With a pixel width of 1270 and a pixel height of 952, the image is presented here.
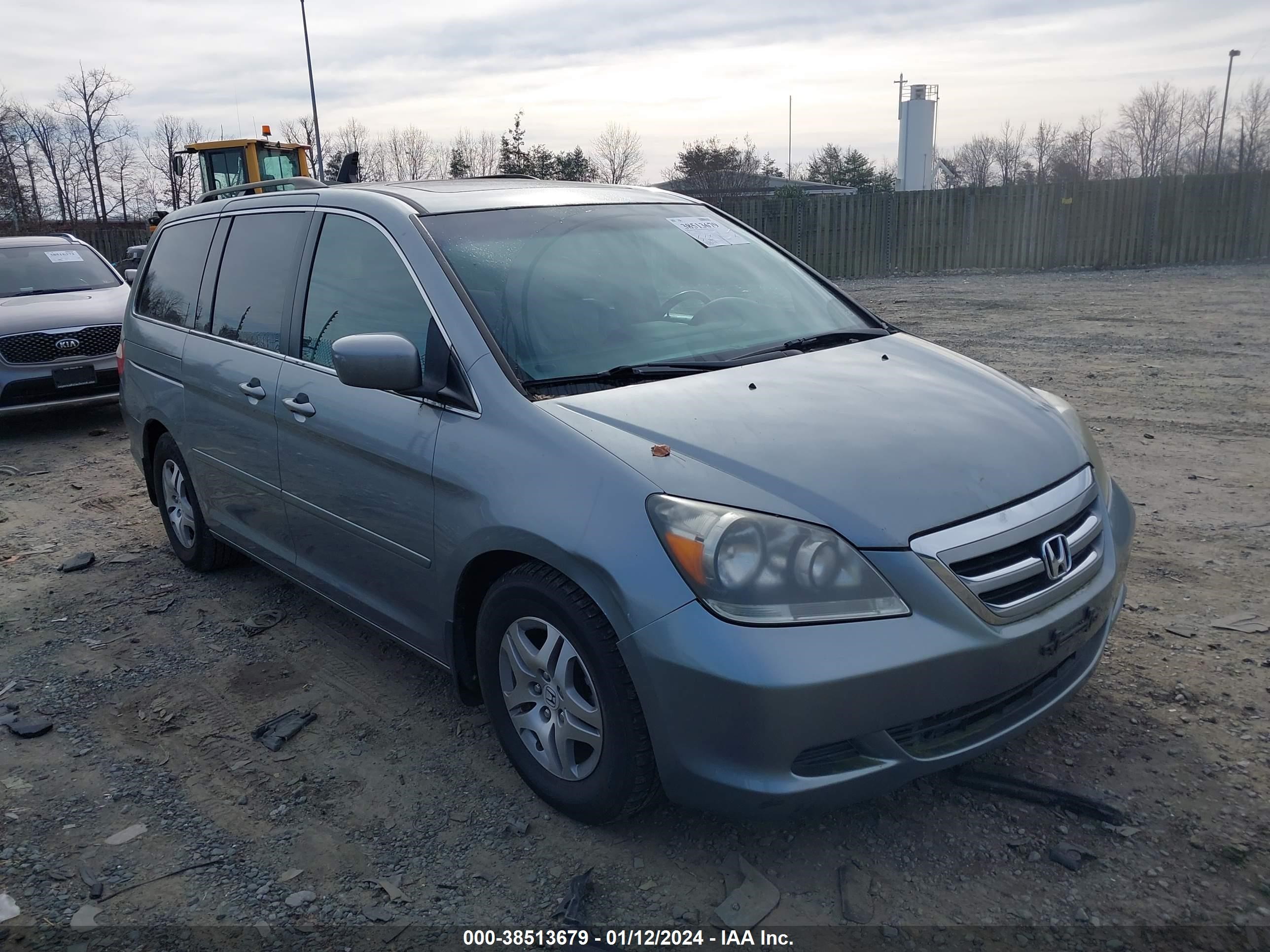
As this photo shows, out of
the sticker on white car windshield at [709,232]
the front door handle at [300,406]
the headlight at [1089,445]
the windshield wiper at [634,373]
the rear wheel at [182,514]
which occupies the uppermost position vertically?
the sticker on white car windshield at [709,232]

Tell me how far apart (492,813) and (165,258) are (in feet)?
12.5

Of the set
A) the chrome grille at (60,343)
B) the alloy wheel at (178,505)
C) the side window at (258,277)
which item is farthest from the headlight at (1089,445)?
the chrome grille at (60,343)

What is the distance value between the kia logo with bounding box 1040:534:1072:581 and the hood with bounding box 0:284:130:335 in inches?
313

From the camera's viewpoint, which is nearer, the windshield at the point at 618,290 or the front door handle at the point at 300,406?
the windshield at the point at 618,290

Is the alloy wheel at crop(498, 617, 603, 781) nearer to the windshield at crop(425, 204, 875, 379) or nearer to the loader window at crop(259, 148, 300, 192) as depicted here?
the windshield at crop(425, 204, 875, 379)

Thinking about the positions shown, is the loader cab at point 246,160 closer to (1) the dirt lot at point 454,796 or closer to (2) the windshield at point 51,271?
(2) the windshield at point 51,271

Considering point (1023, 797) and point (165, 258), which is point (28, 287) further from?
point (1023, 797)

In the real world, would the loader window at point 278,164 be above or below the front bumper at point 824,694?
above

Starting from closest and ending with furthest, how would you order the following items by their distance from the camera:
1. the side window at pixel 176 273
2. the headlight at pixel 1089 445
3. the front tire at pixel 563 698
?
the front tire at pixel 563 698, the headlight at pixel 1089 445, the side window at pixel 176 273

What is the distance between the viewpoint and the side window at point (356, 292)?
3338mm

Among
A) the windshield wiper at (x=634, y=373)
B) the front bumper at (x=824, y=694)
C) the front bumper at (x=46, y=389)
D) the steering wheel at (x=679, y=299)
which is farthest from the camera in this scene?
the front bumper at (x=46, y=389)

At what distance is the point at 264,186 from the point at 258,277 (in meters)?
0.93

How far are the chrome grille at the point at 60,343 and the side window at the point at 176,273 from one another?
3882mm

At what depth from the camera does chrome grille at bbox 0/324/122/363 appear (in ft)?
27.7
